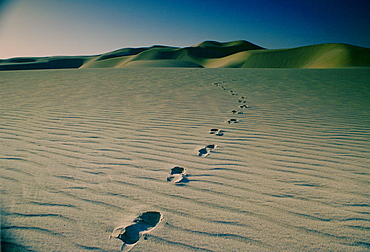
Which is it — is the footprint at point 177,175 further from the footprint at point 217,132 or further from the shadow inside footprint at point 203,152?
the footprint at point 217,132

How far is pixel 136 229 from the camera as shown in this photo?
140 centimetres

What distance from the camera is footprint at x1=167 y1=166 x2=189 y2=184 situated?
6.39ft

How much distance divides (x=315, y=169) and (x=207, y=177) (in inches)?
42.3

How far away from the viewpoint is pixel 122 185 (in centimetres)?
186

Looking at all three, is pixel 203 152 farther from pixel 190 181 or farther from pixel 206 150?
pixel 190 181

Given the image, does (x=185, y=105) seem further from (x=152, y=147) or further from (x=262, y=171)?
(x=262, y=171)

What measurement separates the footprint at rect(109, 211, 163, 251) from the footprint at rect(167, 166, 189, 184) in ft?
1.46

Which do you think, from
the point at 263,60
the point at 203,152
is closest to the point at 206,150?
the point at 203,152

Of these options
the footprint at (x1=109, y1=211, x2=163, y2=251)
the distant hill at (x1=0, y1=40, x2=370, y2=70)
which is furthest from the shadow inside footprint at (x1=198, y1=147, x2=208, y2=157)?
the distant hill at (x1=0, y1=40, x2=370, y2=70)

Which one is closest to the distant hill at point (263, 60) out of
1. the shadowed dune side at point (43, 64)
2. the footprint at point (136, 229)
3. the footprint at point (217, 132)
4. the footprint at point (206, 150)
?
the shadowed dune side at point (43, 64)

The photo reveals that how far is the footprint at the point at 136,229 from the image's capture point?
1.31 metres

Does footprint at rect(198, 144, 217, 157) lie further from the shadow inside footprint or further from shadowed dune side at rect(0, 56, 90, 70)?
shadowed dune side at rect(0, 56, 90, 70)

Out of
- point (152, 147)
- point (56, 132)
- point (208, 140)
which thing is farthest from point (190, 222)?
point (56, 132)

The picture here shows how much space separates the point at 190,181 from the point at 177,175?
17cm
